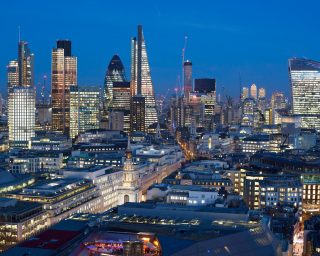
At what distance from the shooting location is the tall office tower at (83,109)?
110 m

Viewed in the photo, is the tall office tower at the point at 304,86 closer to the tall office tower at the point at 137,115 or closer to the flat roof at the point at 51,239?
the tall office tower at the point at 137,115

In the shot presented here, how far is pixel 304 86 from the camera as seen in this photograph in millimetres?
125688

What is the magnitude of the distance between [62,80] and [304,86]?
5098 cm

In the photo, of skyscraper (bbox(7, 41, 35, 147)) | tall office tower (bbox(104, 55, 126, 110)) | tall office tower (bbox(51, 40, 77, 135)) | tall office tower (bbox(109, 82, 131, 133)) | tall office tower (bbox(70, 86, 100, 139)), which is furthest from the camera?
tall office tower (bbox(104, 55, 126, 110))

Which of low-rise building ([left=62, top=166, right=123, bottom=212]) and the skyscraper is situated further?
the skyscraper

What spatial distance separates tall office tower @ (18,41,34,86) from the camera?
129625 millimetres

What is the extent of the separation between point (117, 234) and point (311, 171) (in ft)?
92.5

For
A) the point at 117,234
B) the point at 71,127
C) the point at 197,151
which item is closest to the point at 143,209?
the point at 117,234

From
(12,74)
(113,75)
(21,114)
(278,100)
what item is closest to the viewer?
(21,114)

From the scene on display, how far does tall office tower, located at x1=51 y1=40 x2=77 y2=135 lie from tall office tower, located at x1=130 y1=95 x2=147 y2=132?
13.0 metres

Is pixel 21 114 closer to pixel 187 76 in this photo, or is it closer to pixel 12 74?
pixel 12 74

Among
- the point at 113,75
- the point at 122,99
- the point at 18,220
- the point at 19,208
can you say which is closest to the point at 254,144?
the point at 19,208

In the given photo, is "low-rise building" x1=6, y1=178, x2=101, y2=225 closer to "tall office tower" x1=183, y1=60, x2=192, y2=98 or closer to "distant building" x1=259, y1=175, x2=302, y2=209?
"distant building" x1=259, y1=175, x2=302, y2=209

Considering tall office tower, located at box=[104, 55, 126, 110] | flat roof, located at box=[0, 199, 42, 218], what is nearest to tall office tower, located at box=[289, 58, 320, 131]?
tall office tower, located at box=[104, 55, 126, 110]
